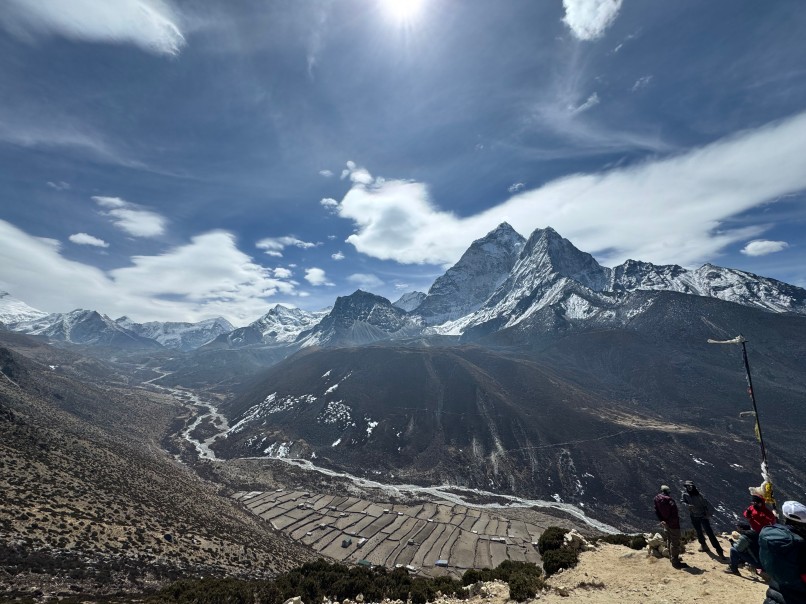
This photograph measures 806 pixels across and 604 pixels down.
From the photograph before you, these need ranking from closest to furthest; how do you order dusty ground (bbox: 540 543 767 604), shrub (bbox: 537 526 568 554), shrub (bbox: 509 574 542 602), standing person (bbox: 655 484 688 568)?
1. dusty ground (bbox: 540 543 767 604)
2. standing person (bbox: 655 484 688 568)
3. shrub (bbox: 509 574 542 602)
4. shrub (bbox: 537 526 568 554)

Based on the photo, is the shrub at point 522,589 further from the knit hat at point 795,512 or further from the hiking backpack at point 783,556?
the knit hat at point 795,512

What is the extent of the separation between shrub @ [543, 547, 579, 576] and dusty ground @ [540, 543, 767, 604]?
0.52 metres

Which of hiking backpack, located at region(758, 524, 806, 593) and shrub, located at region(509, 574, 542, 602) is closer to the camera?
hiking backpack, located at region(758, 524, 806, 593)

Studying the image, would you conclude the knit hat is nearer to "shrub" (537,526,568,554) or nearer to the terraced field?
"shrub" (537,526,568,554)

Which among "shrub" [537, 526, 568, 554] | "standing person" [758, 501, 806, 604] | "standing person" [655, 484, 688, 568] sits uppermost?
"standing person" [758, 501, 806, 604]

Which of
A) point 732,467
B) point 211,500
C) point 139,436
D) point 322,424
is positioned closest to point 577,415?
point 732,467

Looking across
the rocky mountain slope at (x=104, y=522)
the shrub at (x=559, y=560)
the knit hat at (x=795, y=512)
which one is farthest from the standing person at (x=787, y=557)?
the rocky mountain slope at (x=104, y=522)

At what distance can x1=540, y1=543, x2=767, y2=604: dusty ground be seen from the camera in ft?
47.5

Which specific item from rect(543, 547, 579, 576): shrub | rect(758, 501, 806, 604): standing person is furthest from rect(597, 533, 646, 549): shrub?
rect(758, 501, 806, 604): standing person

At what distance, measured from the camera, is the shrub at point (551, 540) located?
993 inches

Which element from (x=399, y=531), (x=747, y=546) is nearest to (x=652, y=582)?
(x=747, y=546)

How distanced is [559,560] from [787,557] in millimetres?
18424

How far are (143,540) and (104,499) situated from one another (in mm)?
11525

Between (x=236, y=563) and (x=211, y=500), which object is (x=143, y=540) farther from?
(x=211, y=500)
